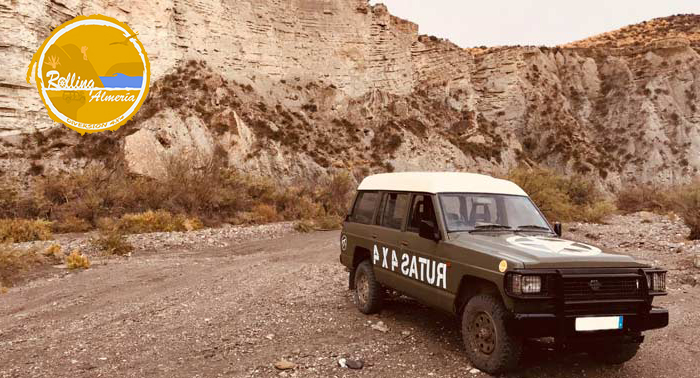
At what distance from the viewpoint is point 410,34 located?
155ft

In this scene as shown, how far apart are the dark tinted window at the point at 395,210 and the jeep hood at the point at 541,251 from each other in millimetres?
1080

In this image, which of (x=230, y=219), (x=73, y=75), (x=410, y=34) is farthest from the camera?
(x=410, y=34)

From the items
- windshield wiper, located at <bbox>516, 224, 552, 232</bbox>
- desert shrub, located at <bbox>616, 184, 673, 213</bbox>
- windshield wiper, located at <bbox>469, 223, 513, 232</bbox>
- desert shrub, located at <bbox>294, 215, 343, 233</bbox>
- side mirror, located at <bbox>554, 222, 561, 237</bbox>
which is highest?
windshield wiper, located at <bbox>469, 223, 513, 232</bbox>

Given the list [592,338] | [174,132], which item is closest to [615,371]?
[592,338]

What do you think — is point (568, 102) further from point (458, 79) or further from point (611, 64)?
point (458, 79)

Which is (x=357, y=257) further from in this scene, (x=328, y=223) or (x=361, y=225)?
(x=328, y=223)

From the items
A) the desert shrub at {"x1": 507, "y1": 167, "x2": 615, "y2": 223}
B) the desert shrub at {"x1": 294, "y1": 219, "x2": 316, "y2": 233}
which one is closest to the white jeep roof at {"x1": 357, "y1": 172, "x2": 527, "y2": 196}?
the desert shrub at {"x1": 294, "y1": 219, "x2": 316, "y2": 233}

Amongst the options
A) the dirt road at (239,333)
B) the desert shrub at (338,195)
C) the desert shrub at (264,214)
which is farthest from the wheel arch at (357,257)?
the desert shrub at (338,195)

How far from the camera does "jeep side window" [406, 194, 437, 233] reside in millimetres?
5630

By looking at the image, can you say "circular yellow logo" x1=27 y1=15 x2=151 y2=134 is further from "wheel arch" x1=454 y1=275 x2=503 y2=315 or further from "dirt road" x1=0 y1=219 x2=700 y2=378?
"wheel arch" x1=454 y1=275 x2=503 y2=315

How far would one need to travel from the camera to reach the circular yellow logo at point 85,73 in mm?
26141

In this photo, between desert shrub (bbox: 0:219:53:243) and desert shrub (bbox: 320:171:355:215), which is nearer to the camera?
desert shrub (bbox: 0:219:53:243)

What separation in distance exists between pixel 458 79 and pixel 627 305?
47.2 meters

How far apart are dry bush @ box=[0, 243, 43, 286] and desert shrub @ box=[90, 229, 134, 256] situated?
1.95 metres
